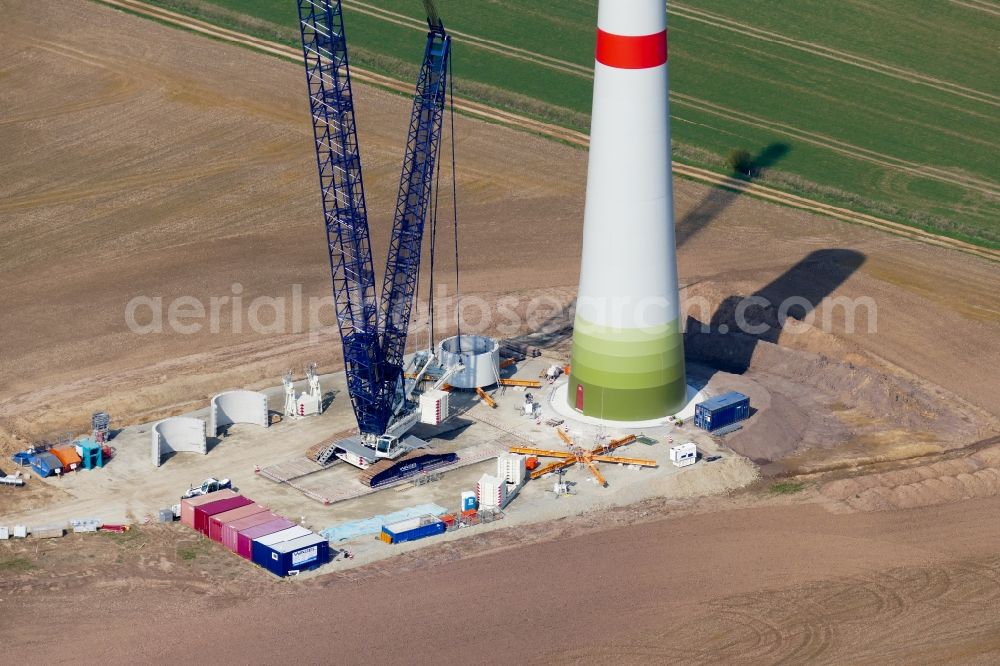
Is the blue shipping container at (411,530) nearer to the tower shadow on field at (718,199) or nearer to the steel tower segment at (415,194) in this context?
the steel tower segment at (415,194)

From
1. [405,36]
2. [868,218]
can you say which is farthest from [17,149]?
[868,218]

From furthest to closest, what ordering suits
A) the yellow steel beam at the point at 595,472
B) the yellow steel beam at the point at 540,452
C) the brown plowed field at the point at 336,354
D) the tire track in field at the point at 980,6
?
1. the tire track in field at the point at 980,6
2. the yellow steel beam at the point at 540,452
3. the yellow steel beam at the point at 595,472
4. the brown plowed field at the point at 336,354

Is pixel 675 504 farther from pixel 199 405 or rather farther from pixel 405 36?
pixel 405 36

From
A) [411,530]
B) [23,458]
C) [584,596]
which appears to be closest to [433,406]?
[411,530]

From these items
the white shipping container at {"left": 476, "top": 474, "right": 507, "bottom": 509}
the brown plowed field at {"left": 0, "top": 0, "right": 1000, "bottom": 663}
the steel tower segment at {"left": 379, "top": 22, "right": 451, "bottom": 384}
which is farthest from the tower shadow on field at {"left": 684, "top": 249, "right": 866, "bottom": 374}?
the white shipping container at {"left": 476, "top": 474, "right": 507, "bottom": 509}

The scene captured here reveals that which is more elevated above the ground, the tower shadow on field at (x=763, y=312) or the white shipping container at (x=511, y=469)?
the tower shadow on field at (x=763, y=312)

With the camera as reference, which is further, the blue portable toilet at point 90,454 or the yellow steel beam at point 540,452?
the yellow steel beam at point 540,452

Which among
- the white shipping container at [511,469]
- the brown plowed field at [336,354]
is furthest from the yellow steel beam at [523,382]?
the white shipping container at [511,469]
